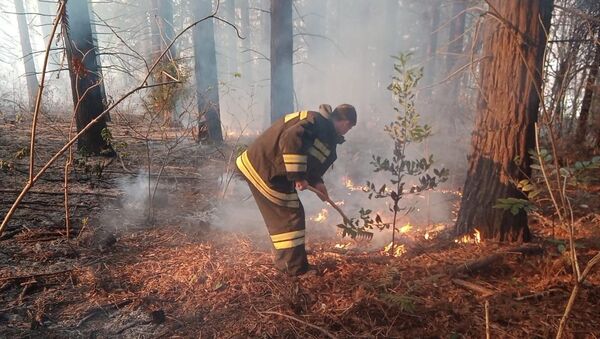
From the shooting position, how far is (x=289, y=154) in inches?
137

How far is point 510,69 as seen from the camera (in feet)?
11.8

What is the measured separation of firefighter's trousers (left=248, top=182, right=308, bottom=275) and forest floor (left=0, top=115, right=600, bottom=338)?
15cm

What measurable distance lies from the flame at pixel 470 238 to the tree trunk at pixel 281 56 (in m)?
5.66

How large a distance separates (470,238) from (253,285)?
2437 mm

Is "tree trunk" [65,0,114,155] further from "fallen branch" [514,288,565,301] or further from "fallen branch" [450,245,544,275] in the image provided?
"fallen branch" [514,288,565,301]

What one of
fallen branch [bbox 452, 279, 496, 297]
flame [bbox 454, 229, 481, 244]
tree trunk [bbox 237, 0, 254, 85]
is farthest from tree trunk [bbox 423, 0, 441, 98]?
fallen branch [bbox 452, 279, 496, 297]

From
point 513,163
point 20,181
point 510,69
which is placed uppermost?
point 510,69

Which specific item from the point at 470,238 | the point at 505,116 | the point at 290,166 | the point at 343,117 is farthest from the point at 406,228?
the point at 290,166

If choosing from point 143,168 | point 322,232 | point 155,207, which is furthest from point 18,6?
point 322,232

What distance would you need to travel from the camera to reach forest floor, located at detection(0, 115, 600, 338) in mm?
2670

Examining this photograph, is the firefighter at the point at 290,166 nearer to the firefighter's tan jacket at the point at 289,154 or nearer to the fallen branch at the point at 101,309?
the firefighter's tan jacket at the point at 289,154

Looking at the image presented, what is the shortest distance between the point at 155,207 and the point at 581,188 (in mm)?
6622

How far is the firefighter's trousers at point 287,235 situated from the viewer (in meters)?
3.57

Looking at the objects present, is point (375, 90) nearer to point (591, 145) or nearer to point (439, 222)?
point (591, 145)
